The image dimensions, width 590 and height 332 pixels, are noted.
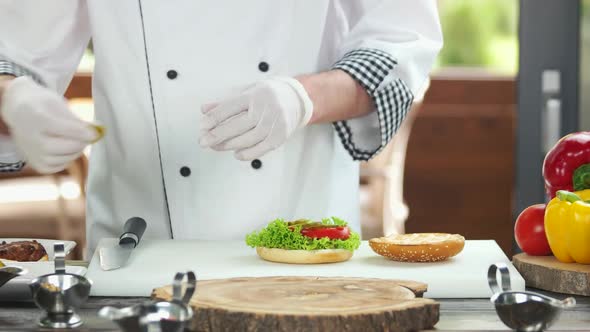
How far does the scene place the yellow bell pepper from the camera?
4.80 feet

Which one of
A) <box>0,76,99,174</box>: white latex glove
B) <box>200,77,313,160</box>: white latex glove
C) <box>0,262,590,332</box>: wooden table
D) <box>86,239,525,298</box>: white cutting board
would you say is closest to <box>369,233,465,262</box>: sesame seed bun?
<box>86,239,525,298</box>: white cutting board

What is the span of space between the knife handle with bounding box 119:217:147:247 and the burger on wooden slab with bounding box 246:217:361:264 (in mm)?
208

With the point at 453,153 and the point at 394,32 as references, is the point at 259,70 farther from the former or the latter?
the point at 453,153

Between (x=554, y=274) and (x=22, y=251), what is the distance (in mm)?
813

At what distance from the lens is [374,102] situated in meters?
1.77

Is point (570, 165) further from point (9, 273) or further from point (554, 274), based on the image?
point (9, 273)

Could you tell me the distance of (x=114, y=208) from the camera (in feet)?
6.27

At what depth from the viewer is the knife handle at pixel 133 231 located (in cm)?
164

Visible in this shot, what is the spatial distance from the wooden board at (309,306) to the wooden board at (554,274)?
0.24m

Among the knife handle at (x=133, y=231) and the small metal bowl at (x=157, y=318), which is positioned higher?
the knife handle at (x=133, y=231)

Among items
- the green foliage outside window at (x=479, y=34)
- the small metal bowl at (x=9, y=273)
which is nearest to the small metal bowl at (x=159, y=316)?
the small metal bowl at (x=9, y=273)

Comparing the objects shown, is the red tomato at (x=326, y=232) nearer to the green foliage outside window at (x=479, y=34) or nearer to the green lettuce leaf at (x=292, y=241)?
the green lettuce leaf at (x=292, y=241)

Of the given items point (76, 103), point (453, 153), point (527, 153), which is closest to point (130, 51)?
point (527, 153)

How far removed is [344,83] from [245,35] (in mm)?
227
